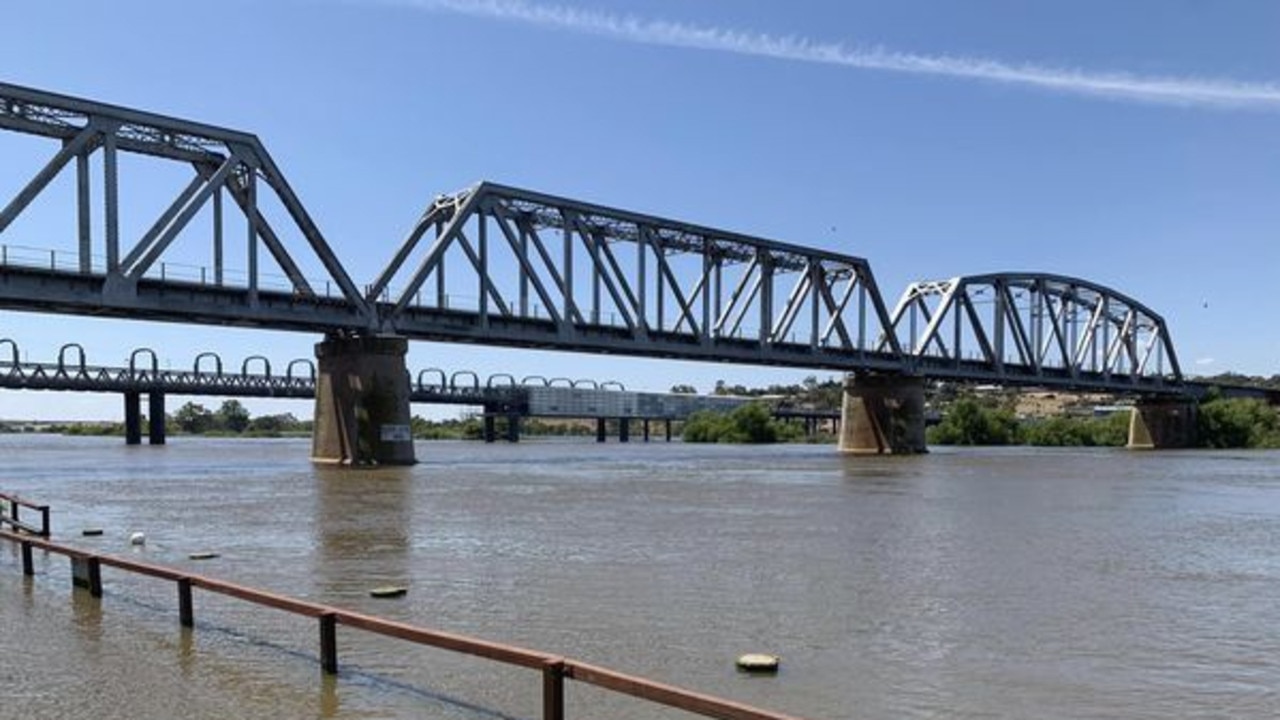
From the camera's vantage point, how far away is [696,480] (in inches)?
2699

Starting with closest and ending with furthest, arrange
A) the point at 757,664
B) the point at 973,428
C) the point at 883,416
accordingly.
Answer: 1. the point at 757,664
2. the point at 883,416
3. the point at 973,428

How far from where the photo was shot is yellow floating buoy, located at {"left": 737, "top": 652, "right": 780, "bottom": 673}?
15133 millimetres

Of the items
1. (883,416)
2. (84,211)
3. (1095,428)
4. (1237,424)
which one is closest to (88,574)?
(84,211)

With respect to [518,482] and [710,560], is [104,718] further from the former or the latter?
[518,482]

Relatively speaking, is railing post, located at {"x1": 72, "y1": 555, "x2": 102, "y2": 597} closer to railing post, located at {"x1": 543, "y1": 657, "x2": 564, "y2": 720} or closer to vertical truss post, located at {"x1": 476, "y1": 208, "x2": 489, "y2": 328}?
railing post, located at {"x1": 543, "y1": 657, "x2": 564, "y2": 720}

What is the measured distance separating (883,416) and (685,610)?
118 m

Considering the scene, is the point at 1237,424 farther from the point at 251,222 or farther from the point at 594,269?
the point at 251,222

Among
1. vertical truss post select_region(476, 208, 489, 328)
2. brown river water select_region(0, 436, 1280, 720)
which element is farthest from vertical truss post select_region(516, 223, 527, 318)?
brown river water select_region(0, 436, 1280, 720)

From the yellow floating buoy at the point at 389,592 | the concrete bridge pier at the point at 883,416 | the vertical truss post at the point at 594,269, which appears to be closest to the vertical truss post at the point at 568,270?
the vertical truss post at the point at 594,269

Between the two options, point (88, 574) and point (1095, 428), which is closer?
point (88, 574)

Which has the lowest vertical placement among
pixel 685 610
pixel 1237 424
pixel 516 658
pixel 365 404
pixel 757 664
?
pixel 1237 424

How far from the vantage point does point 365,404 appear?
7938 centimetres

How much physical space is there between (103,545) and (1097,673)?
25265 millimetres

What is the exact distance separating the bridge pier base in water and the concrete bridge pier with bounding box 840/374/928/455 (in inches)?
2488
